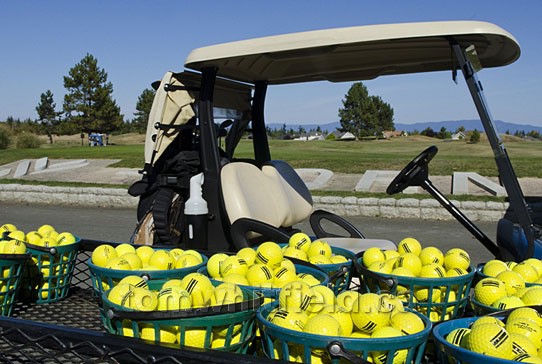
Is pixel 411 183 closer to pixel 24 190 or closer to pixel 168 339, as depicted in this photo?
pixel 168 339

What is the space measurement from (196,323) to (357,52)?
A: 246cm

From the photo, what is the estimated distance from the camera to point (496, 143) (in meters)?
3.04

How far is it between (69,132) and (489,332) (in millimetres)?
53534

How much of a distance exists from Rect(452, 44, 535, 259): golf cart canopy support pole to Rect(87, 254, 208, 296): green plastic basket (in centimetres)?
185

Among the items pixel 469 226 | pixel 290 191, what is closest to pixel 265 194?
pixel 290 191

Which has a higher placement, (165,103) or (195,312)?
(165,103)

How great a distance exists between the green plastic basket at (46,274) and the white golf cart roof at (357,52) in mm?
1507

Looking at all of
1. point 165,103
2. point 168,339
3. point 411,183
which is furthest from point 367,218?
point 168,339

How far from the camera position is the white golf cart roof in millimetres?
2809

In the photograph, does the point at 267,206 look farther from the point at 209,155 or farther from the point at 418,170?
the point at 418,170

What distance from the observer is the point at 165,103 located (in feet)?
11.9

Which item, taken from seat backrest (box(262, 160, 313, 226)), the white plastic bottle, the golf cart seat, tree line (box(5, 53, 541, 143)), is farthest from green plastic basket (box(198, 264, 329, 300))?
tree line (box(5, 53, 541, 143))

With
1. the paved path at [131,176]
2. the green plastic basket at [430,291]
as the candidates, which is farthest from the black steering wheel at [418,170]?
the paved path at [131,176]

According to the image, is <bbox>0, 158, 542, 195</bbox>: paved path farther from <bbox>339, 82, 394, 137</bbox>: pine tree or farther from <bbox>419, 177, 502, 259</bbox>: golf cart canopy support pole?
<bbox>339, 82, 394, 137</bbox>: pine tree
